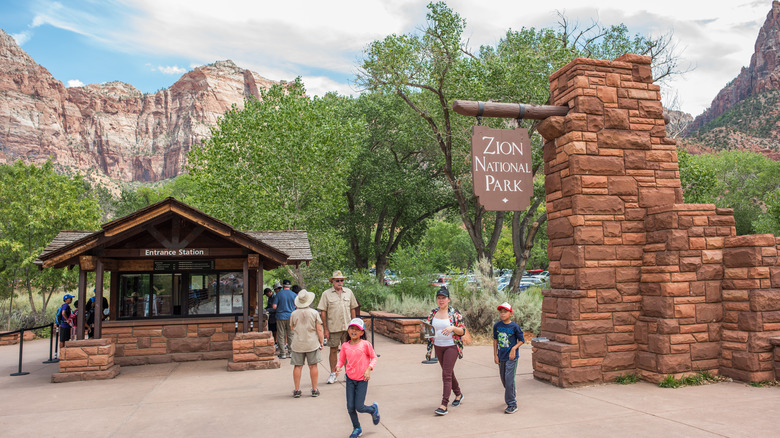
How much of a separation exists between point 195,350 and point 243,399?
504 cm

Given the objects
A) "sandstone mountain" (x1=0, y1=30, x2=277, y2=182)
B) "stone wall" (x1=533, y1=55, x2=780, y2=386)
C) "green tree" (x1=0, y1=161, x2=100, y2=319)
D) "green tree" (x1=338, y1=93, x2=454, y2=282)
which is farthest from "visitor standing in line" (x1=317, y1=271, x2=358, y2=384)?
"sandstone mountain" (x1=0, y1=30, x2=277, y2=182)

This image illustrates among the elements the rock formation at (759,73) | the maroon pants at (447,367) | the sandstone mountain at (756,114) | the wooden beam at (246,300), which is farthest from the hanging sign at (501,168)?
the rock formation at (759,73)

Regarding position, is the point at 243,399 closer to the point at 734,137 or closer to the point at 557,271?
the point at 557,271

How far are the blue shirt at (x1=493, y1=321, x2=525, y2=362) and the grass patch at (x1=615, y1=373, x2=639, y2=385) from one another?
2.17m

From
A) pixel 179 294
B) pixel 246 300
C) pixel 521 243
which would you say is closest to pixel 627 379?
pixel 246 300

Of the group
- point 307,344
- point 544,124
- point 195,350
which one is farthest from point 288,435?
point 195,350

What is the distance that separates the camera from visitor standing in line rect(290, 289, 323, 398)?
7.76 metres

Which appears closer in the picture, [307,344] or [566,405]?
[566,405]

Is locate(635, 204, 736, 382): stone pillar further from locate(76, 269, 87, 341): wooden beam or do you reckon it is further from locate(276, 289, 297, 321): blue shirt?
locate(76, 269, 87, 341): wooden beam

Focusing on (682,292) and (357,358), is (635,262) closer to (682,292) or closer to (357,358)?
(682,292)

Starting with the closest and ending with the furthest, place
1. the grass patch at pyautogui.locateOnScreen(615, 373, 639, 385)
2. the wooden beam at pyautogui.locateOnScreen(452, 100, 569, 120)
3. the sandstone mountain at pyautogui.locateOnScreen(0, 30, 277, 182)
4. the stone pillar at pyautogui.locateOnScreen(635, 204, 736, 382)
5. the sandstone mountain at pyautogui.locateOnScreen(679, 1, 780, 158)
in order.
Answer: the stone pillar at pyautogui.locateOnScreen(635, 204, 736, 382)
the grass patch at pyautogui.locateOnScreen(615, 373, 639, 385)
the wooden beam at pyautogui.locateOnScreen(452, 100, 569, 120)
the sandstone mountain at pyautogui.locateOnScreen(679, 1, 780, 158)
the sandstone mountain at pyautogui.locateOnScreen(0, 30, 277, 182)

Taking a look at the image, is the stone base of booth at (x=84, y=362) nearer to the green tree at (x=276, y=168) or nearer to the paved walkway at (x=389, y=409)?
the paved walkway at (x=389, y=409)

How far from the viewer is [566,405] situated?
6.52 m

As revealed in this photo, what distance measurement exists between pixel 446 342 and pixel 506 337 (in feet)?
2.74
